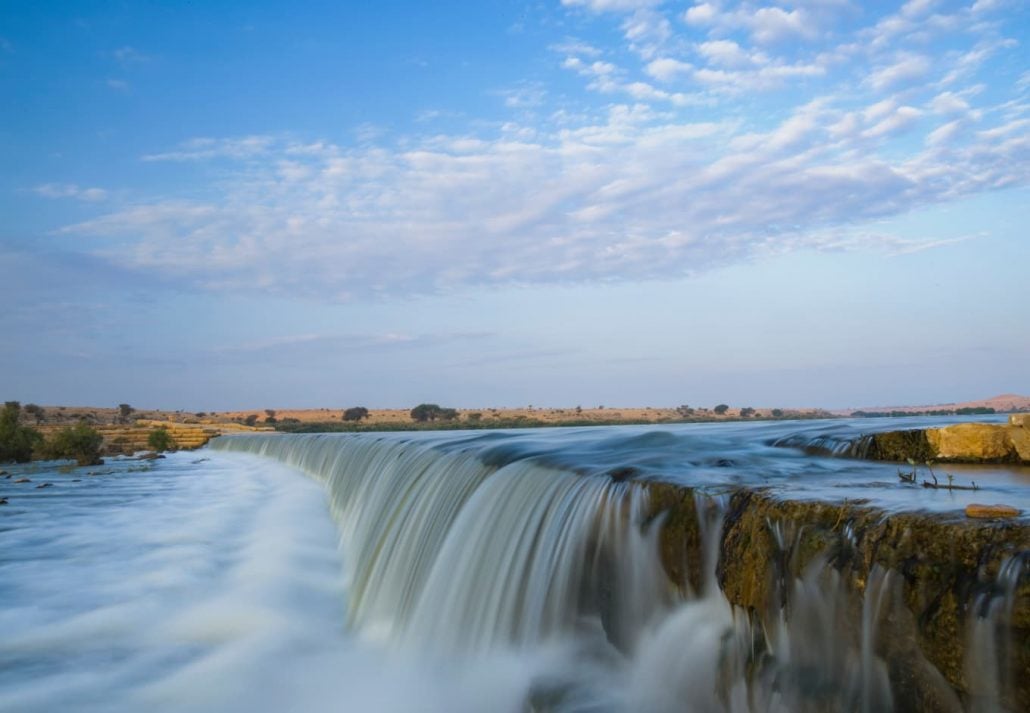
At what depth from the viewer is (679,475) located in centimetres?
662

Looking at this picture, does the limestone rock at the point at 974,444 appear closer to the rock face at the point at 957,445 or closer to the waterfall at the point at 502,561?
the rock face at the point at 957,445

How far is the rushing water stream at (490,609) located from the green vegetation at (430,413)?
6881cm

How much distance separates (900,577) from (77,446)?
3947 centimetres

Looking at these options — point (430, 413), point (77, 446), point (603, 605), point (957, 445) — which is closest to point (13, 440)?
point (77, 446)

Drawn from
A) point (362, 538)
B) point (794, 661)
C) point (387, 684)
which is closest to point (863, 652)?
point (794, 661)

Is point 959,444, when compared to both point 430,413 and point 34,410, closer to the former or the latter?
point 430,413

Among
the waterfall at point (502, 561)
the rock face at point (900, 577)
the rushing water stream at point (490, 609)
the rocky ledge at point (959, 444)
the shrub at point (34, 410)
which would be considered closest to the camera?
the rock face at point (900, 577)

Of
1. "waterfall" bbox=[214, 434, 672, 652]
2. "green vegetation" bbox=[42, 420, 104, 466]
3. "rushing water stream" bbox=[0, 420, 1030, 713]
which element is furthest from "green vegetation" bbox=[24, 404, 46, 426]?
"waterfall" bbox=[214, 434, 672, 652]

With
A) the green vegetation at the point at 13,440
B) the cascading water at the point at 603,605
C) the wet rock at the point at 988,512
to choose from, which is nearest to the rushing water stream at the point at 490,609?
the cascading water at the point at 603,605

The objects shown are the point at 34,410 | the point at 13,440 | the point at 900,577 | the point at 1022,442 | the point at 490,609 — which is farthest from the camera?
the point at 34,410

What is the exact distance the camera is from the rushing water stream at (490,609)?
3.96 meters

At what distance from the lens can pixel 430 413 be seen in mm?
84125

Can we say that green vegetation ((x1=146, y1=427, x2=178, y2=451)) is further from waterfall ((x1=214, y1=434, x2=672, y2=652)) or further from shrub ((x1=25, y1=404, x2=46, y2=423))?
waterfall ((x1=214, y1=434, x2=672, y2=652))

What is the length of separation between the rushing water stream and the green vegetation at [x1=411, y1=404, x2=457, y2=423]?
6881cm
